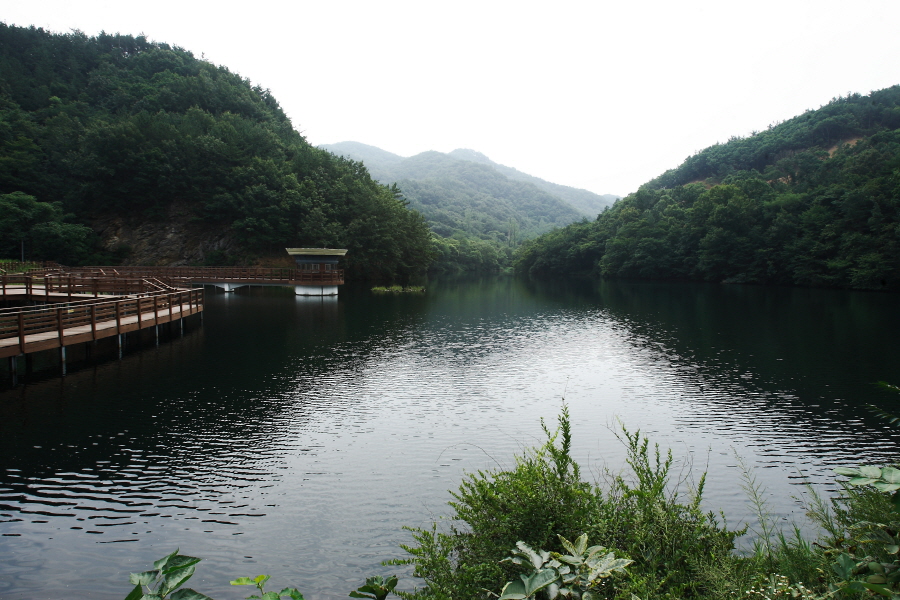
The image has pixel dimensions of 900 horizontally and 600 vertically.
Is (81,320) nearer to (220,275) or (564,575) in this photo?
(564,575)

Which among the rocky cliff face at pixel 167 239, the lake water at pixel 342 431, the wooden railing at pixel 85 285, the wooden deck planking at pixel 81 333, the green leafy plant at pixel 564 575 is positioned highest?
the rocky cliff face at pixel 167 239

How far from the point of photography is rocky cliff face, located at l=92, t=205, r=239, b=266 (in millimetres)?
65188

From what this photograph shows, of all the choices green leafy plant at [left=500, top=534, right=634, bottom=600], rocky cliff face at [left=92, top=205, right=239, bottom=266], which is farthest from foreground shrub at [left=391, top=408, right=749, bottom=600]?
rocky cliff face at [left=92, top=205, right=239, bottom=266]

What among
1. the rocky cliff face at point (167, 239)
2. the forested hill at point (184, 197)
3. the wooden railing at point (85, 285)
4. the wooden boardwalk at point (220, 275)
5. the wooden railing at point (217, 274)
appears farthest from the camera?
the rocky cliff face at point (167, 239)

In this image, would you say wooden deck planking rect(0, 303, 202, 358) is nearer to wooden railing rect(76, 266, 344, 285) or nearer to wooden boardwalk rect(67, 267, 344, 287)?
wooden boardwalk rect(67, 267, 344, 287)

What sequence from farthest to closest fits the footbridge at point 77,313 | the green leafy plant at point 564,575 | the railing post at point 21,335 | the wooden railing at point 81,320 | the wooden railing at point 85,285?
the wooden railing at point 85,285 < the footbridge at point 77,313 < the wooden railing at point 81,320 < the railing post at point 21,335 < the green leafy plant at point 564,575

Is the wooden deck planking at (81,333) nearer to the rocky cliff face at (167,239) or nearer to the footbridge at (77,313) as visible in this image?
the footbridge at (77,313)

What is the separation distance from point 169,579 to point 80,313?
2213 cm

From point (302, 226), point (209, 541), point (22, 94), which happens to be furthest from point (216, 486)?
point (22, 94)

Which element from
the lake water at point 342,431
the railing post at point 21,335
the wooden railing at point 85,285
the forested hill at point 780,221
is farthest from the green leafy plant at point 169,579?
the forested hill at point 780,221

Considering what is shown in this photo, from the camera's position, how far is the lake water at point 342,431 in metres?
7.57

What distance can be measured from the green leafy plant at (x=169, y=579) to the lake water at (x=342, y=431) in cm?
393

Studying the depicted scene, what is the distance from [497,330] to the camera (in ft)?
95.3

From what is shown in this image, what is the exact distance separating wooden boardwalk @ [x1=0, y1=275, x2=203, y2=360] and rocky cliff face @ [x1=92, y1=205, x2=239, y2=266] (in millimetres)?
33612
